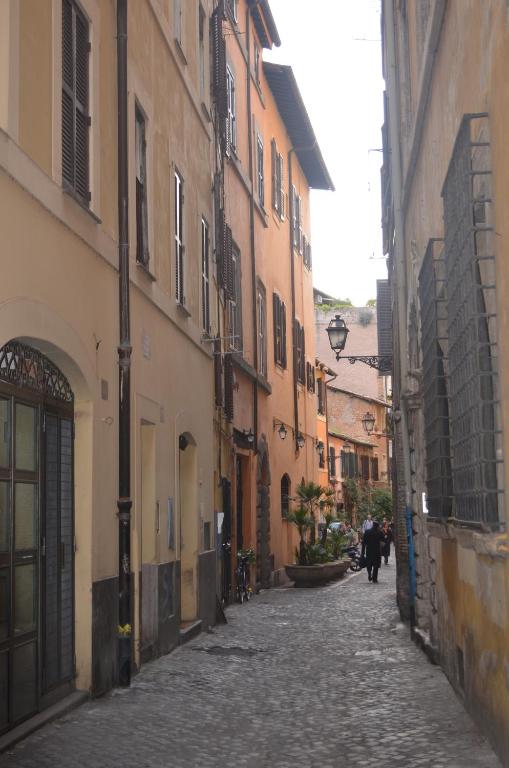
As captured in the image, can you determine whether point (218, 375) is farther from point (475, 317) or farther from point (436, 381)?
point (475, 317)

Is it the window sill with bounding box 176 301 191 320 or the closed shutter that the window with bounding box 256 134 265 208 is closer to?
the closed shutter

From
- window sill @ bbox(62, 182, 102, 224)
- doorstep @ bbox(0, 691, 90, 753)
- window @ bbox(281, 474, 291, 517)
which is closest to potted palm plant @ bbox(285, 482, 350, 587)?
window @ bbox(281, 474, 291, 517)

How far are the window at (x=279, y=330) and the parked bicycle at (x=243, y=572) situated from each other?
6.57 metres

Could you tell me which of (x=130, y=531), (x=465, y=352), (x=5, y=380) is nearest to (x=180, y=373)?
(x=130, y=531)

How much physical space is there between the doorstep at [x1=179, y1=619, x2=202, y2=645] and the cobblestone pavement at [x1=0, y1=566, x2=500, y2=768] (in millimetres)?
122

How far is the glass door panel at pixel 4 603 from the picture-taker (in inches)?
276

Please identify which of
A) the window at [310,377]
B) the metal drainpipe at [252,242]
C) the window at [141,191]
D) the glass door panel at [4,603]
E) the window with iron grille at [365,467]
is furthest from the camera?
the window with iron grille at [365,467]

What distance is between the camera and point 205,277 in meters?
15.4

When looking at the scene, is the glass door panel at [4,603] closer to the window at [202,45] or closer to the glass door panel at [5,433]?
the glass door panel at [5,433]

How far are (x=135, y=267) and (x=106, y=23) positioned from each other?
2.23 meters

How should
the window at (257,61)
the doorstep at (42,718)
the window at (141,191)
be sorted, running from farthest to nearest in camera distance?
the window at (257,61) < the window at (141,191) < the doorstep at (42,718)

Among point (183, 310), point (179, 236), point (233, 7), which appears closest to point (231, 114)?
point (233, 7)

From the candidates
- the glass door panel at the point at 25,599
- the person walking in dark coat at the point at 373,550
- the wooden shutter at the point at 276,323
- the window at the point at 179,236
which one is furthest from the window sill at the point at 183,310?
the person walking in dark coat at the point at 373,550

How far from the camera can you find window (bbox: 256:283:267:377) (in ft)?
75.1
